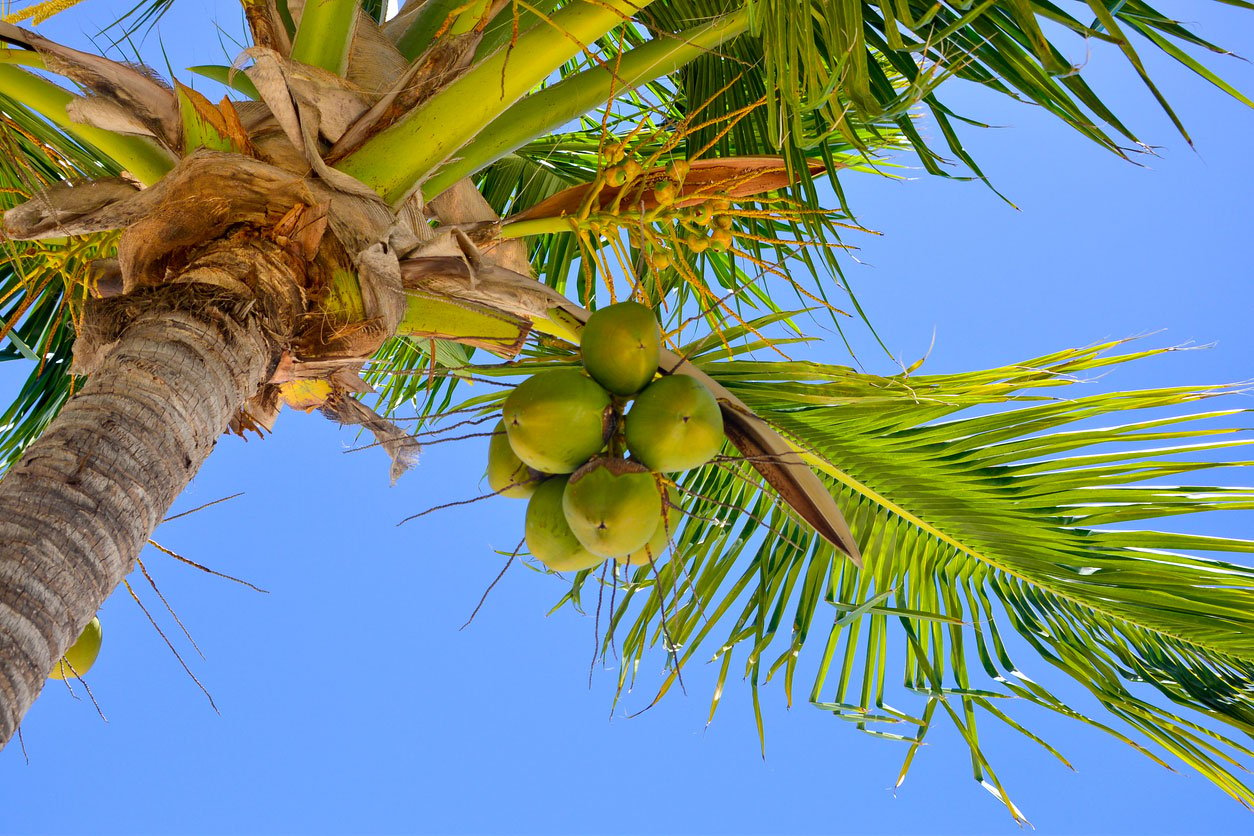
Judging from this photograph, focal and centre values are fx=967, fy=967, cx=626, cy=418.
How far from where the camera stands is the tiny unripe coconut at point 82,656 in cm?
195

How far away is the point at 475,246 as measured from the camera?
74.3 inches

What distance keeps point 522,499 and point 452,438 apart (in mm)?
201

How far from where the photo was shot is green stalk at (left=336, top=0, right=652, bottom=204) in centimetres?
174

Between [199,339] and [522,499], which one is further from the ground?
[522,499]

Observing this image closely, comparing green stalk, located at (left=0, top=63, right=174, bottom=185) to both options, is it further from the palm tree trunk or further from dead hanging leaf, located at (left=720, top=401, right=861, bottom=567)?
dead hanging leaf, located at (left=720, top=401, right=861, bottom=567)

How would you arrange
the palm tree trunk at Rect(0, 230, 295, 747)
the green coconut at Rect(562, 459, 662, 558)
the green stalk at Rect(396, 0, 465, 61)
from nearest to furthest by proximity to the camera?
1. the palm tree trunk at Rect(0, 230, 295, 747)
2. the green coconut at Rect(562, 459, 662, 558)
3. the green stalk at Rect(396, 0, 465, 61)

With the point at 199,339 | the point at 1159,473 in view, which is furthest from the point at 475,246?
the point at 1159,473

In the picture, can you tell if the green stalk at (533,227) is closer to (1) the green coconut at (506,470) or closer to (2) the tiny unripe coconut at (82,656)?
(1) the green coconut at (506,470)

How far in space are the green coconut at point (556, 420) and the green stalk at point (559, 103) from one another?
1.94 ft

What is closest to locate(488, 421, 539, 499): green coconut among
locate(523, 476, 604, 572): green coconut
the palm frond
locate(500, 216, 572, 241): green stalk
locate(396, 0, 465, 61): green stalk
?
locate(523, 476, 604, 572): green coconut

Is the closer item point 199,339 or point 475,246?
point 199,339

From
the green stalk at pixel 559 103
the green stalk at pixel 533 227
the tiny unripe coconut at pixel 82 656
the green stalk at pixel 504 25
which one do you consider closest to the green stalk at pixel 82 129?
the green stalk at pixel 559 103

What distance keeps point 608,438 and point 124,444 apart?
0.72 m

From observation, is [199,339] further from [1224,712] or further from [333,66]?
[1224,712]
